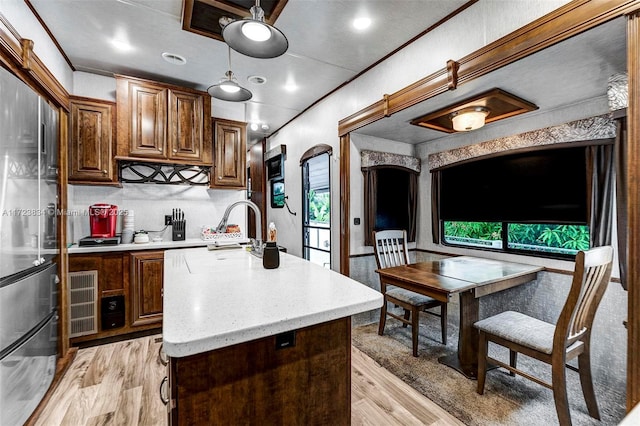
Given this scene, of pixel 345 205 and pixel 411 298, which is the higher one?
pixel 345 205

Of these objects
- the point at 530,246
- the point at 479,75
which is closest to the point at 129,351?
the point at 479,75

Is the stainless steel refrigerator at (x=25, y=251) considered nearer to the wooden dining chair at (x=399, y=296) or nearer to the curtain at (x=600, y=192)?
the wooden dining chair at (x=399, y=296)

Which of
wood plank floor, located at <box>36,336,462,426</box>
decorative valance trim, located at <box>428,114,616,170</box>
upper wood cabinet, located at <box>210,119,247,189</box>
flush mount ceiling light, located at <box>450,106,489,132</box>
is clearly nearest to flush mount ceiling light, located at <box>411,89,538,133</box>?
flush mount ceiling light, located at <box>450,106,489,132</box>

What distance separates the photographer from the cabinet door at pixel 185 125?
316 centimetres

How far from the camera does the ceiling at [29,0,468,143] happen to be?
209 cm

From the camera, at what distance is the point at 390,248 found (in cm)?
325

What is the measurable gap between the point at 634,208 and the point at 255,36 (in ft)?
6.77

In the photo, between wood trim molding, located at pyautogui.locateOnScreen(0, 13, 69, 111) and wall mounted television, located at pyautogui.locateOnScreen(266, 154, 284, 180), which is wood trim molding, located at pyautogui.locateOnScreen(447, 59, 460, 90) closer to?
wood trim molding, located at pyautogui.locateOnScreen(0, 13, 69, 111)

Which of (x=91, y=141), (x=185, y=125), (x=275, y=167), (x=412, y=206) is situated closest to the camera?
(x=91, y=141)

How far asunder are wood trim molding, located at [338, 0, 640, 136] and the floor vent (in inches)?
132

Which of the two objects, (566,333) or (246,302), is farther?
(566,333)

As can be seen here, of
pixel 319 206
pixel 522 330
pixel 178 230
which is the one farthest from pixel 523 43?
pixel 178 230

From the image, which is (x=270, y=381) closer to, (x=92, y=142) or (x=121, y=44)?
(x=121, y=44)

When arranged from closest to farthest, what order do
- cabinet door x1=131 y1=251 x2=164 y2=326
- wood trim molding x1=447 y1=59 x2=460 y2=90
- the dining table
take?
wood trim molding x1=447 y1=59 x2=460 y2=90, the dining table, cabinet door x1=131 y1=251 x2=164 y2=326
